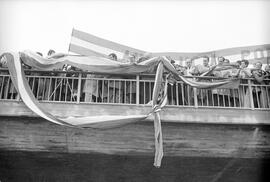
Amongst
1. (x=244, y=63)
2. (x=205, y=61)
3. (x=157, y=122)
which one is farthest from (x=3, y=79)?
(x=244, y=63)

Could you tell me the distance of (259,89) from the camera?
29.1 feet

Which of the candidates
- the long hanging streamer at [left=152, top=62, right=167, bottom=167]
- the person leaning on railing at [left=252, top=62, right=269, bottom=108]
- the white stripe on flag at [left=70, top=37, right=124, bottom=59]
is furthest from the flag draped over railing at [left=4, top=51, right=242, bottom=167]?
the white stripe on flag at [left=70, top=37, right=124, bottom=59]

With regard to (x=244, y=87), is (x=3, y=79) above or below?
above

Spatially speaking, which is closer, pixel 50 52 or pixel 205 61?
pixel 50 52

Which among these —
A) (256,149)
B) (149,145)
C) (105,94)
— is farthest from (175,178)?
(105,94)

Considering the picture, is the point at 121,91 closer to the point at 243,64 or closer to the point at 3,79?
the point at 3,79

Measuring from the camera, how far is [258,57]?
32.2ft

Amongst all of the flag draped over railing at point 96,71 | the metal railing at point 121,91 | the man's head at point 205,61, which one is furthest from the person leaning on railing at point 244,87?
the man's head at point 205,61

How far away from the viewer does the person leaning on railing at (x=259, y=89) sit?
28.5 feet

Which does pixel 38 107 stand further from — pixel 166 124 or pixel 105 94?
pixel 166 124

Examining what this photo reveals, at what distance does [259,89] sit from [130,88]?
307 cm

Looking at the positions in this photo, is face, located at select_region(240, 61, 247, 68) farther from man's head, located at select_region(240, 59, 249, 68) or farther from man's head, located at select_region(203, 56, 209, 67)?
man's head, located at select_region(203, 56, 209, 67)

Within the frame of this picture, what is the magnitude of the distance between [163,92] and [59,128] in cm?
249

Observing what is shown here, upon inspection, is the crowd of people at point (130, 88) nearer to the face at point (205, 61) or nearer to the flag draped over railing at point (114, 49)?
the face at point (205, 61)
